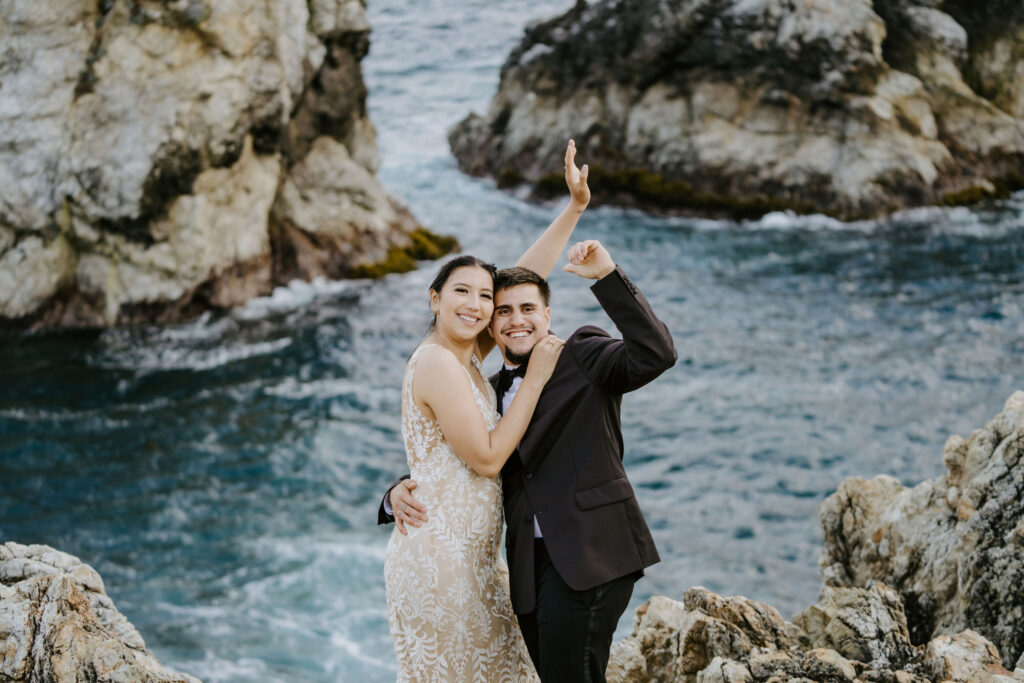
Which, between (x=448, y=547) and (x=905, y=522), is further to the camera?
(x=905, y=522)

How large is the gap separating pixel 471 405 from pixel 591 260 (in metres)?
0.91

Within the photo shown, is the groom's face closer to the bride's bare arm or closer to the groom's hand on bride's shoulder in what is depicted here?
the bride's bare arm

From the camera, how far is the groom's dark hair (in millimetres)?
5016

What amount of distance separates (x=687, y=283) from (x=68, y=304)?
1268 centimetres

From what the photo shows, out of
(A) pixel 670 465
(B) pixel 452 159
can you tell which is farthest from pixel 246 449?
(B) pixel 452 159

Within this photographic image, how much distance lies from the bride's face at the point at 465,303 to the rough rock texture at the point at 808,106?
21.4m

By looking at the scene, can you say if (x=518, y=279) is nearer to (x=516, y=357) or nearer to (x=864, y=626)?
(x=516, y=357)

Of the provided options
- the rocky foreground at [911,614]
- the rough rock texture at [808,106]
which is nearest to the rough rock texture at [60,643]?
the rocky foreground at [911,614]

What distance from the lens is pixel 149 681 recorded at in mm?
4520

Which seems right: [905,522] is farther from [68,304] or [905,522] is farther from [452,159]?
[452,159]

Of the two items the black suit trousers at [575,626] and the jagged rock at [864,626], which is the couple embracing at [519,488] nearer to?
the black suit trousers at [575,626]

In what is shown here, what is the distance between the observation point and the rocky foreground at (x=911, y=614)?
16.0ft

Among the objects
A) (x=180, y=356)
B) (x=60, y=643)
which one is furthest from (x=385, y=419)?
(x=60, y=643)

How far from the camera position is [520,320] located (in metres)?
5.00
